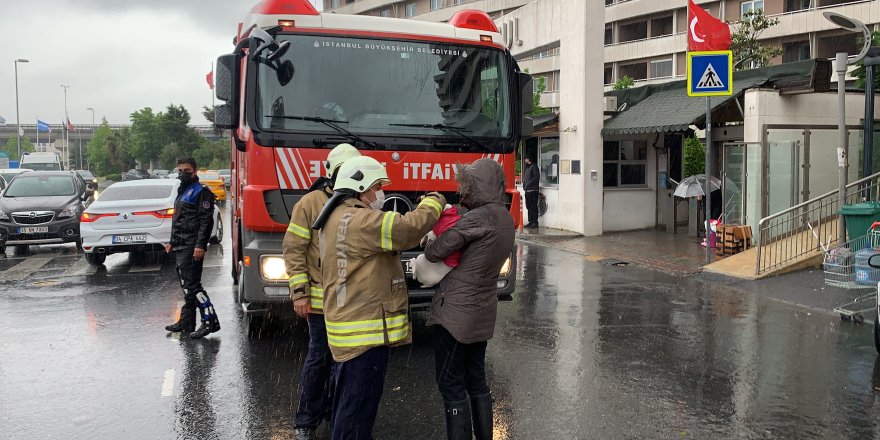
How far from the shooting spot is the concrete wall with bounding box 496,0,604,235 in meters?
16.5

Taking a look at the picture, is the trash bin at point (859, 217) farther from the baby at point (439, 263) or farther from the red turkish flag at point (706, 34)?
the baby at point (439, 263)

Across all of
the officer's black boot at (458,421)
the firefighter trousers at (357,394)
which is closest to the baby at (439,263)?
the firefighter trousers at (357,394)

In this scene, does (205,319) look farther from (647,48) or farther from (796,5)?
(647,48)

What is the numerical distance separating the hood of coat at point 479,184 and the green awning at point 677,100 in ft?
33.1

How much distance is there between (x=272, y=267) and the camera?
6156 millimetres

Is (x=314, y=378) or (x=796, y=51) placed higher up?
(x=796, y=51)

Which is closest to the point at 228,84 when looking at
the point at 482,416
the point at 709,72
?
the point at 482,416

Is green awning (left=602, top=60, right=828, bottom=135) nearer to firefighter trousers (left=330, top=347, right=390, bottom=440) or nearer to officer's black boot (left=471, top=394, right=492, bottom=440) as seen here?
officer's black boot (left=471, top=394, right=492, bottom=440)

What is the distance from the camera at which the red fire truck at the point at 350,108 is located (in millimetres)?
6180

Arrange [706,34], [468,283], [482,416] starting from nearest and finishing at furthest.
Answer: [468,283] → [482,416] → [706,34]

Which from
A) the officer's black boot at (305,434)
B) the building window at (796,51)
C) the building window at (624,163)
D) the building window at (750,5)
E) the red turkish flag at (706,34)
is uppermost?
the building window at (750,5)

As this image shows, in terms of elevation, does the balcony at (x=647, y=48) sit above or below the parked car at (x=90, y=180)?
above

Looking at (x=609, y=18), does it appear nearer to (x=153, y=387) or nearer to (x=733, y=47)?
(x=733, y=47)

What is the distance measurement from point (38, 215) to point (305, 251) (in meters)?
11.8
